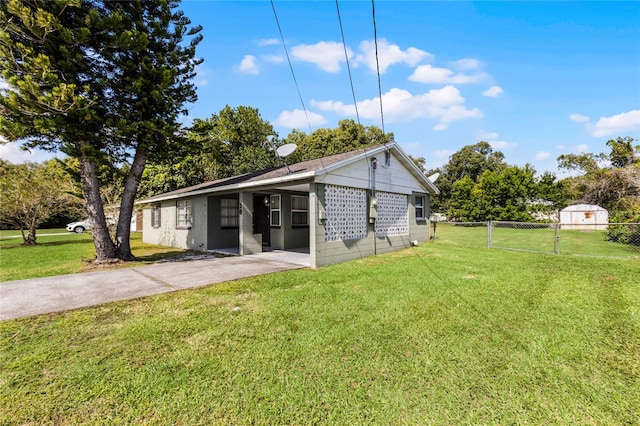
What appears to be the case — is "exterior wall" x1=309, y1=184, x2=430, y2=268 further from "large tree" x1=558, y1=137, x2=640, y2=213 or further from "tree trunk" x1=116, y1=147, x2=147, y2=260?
"large tree" x1=558, y1=137, x2=640, y2=213

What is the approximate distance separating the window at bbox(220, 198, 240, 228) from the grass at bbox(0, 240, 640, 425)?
281 inches

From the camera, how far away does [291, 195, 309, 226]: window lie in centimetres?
1178

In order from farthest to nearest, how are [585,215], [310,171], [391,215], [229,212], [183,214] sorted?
1. [585,215]
2. [183,214]
3. [229,212]
4. [391,215]
5. [310,171]

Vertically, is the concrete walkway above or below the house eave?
below

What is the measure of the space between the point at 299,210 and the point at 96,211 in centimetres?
663

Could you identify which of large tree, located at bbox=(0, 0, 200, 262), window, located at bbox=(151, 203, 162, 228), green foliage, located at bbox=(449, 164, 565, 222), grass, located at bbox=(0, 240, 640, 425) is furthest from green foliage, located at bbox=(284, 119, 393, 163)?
grass, located at bbox=(0, 240, 640, 425)

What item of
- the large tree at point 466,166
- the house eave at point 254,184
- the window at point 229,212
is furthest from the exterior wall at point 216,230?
the large tree at point 466,166

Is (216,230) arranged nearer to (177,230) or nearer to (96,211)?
(177,230)

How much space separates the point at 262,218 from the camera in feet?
41.1

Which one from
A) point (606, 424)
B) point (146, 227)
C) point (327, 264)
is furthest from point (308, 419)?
point (146, 227)

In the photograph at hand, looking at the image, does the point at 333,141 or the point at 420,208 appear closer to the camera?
the point at 420,208

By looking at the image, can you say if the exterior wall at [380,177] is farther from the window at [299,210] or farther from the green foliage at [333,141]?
the green foliage at [333,141]

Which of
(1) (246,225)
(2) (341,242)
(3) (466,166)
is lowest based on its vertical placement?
(2) (341,242)

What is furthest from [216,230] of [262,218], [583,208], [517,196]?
[583,208]
